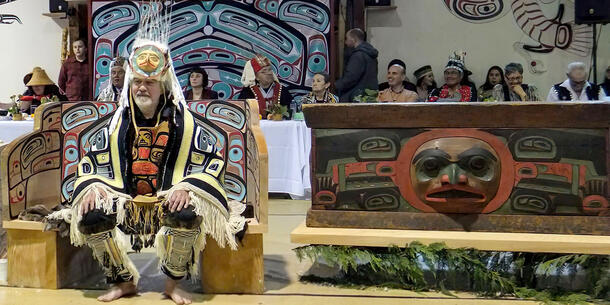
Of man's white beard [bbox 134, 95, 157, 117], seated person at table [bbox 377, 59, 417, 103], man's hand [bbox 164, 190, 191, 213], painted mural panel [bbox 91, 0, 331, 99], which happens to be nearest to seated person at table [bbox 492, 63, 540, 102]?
seated person at table [bbox 377, 59, 417, 103]

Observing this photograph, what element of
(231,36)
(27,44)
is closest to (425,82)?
(231,36)

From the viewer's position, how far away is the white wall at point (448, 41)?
8.05 metres

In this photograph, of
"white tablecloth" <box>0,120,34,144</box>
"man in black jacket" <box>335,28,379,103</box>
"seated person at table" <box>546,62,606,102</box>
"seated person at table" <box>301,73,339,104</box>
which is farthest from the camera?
"man in black jacket" <box>335,28,379,103</box>

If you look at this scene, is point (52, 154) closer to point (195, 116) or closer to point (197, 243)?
point (195, 116)

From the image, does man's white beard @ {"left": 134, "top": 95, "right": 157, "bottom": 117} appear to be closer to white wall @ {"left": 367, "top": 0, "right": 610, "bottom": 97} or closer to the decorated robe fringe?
the decorated robe fringe

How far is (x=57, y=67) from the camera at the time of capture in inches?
357

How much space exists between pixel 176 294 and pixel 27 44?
747 cm

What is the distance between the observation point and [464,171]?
9.56 feet

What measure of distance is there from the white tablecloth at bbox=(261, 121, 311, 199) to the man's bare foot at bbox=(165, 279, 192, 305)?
9.73 feet

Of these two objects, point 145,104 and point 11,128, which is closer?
point 145,104

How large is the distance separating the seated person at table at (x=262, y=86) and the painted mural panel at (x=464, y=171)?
3601 mm

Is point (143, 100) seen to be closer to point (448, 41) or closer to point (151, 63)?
point (151, 63)

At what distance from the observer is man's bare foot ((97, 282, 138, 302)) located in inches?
110

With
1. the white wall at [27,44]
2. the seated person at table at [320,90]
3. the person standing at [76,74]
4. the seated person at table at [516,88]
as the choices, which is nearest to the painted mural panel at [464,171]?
the seated person at table at [320,90]
